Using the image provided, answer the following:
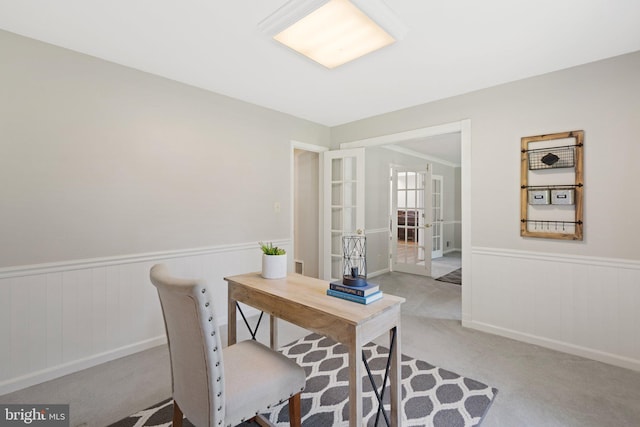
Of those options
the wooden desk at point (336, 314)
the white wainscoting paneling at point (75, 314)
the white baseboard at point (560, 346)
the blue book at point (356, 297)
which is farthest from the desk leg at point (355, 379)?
the white baseboard at point (560, 346)

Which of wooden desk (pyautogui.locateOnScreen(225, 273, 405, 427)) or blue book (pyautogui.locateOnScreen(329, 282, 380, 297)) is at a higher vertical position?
blue book (pyautogui.locateOnScreen(329, 282, 380, 297))

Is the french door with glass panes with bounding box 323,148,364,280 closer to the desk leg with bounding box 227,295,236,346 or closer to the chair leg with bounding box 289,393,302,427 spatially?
the desk leg with bounding box 227,295,236,346

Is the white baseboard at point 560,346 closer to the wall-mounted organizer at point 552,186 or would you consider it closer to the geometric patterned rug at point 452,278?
the wall-mounted organizer at point 552,186

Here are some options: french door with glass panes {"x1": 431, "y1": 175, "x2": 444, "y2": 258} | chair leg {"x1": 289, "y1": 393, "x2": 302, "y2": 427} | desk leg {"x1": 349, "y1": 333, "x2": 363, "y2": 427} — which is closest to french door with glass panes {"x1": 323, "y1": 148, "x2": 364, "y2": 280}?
chair leg {"x1": 289, "y1": 393, "x2": 302, "y2": 427}

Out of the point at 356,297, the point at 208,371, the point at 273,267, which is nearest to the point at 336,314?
the point at 356,297

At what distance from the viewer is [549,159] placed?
260cm

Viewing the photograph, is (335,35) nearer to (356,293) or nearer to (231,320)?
(356,293)

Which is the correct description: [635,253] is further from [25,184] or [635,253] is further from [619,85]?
[25,184]

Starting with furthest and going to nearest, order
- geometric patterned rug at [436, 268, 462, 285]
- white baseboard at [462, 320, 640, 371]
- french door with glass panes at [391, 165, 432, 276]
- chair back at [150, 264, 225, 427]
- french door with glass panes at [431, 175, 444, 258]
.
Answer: french door with glass panes at [431, 175, 444, 258] → french door with glass panes at [391, 165, 432, 276] → geometric patterned rug at [436, 268, 462, 285] → white baseboard at [462, 320, 640, 371] → chair back at [150, 264, 225, 427]

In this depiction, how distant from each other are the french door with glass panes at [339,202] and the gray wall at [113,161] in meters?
1.15

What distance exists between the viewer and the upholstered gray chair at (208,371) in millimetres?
1116

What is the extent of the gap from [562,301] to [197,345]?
297cm

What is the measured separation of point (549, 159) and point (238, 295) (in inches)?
110

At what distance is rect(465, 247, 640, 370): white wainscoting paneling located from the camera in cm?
232
